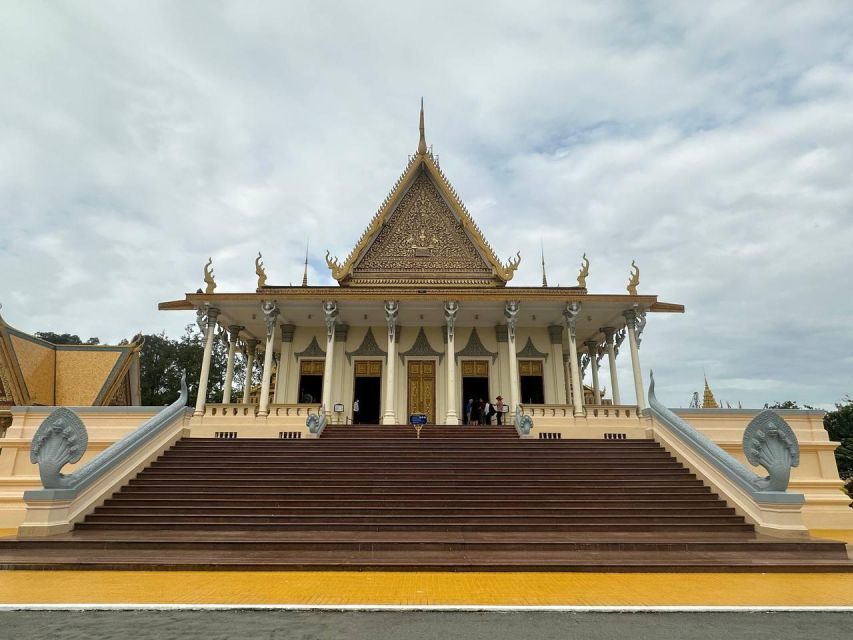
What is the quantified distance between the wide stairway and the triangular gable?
729cm

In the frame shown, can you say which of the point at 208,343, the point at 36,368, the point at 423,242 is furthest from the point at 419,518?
the point at 36,368

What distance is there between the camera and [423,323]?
16.5 meters

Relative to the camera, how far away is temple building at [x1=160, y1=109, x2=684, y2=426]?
46.8 feet

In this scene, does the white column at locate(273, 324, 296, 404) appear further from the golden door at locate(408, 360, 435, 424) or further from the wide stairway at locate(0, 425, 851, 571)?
the wide stairway at locate(0, 425, 851, 571)

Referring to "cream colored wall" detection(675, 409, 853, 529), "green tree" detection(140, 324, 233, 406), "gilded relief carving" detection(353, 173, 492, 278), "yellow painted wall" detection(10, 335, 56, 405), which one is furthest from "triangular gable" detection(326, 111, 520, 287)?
"green tree" detection(140, 324, 233, 406)

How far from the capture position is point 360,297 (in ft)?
46.9

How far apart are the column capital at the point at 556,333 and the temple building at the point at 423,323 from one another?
40mm

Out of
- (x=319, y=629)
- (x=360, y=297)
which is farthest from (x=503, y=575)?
(x=360, y=297)

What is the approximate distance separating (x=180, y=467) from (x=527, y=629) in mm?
8128

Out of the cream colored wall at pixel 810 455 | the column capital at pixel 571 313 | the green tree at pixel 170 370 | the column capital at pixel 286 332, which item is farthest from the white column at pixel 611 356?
the green tree at pixel 170 370

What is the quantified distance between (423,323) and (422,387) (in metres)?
2.24

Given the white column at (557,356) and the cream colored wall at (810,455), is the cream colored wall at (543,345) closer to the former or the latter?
the white column at (557,356)

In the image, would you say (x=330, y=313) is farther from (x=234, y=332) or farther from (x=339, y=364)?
(x=234, y=332)

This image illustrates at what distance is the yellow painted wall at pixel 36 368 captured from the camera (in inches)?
622
